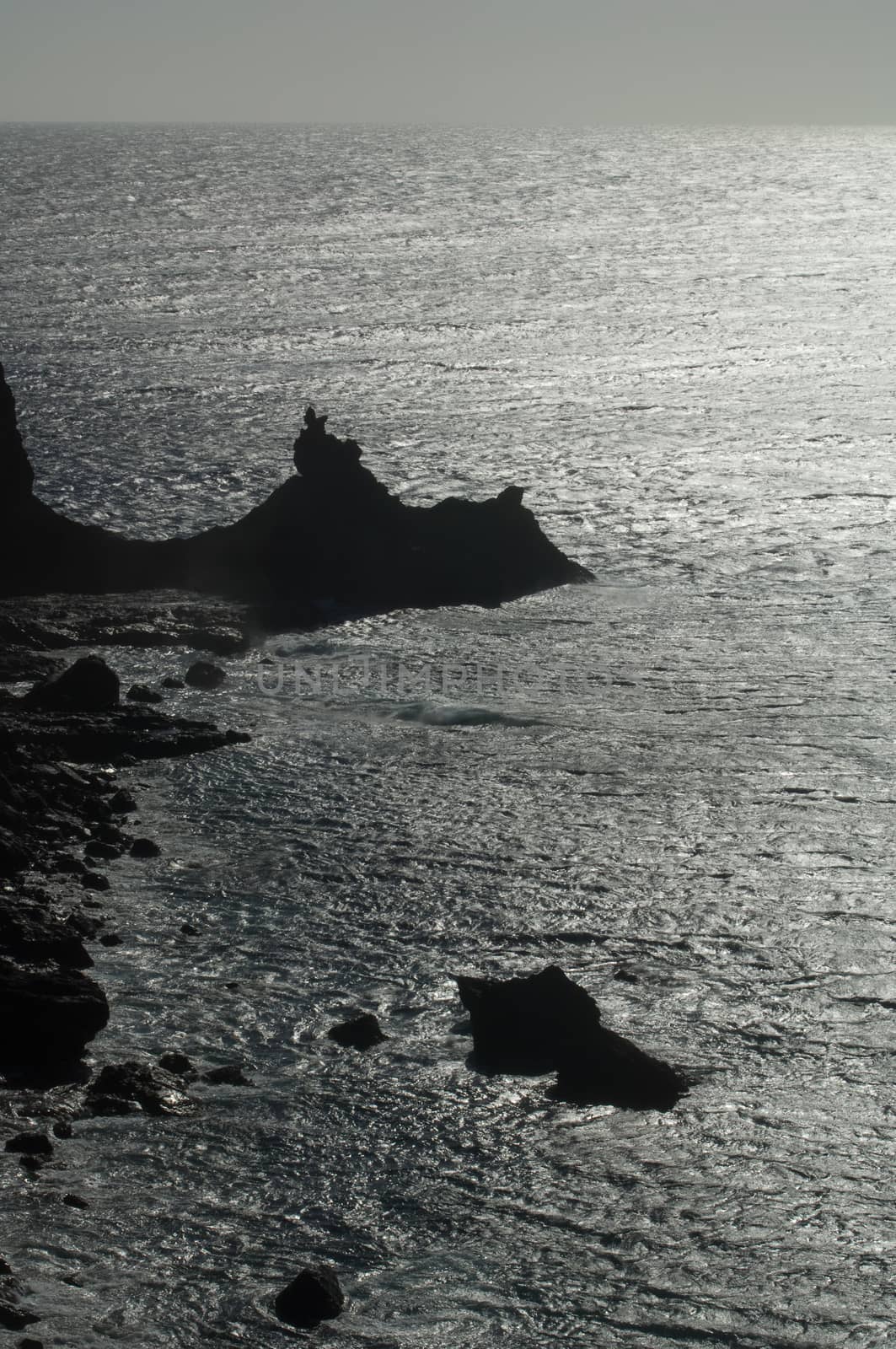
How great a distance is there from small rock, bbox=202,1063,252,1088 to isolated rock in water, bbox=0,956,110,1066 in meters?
1.94

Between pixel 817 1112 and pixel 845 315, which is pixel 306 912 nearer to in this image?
pixel 817 1112

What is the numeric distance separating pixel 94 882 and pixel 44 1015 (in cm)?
587

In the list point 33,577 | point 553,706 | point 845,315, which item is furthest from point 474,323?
point 553,706

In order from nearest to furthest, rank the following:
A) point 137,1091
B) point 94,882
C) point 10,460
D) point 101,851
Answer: point 137,1091 → point 94,882 → point 101,851 → point 10,460

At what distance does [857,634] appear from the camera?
161ft

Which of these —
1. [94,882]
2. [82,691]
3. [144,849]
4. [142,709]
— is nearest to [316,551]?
[142,709]

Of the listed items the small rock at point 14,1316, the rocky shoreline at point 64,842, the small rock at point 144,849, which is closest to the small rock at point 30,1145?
the rocky shoreline at point 64,842

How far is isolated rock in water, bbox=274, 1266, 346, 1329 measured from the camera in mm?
20672

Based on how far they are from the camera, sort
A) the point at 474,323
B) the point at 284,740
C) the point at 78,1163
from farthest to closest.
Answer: the point at 474,323
the point at 284,740
the point at 78,1163

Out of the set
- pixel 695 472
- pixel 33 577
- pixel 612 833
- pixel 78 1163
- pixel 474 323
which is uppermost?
pixel 474 323

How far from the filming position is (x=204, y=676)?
43.4 metres

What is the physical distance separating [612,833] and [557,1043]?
920 centimetres

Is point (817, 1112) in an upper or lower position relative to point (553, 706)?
lower

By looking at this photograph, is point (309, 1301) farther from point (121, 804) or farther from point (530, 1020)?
point (121, 804)
